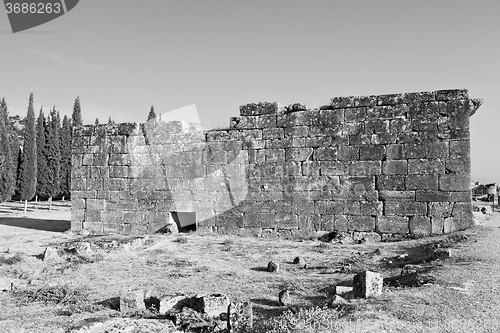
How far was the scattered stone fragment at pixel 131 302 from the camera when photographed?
16.2 feet

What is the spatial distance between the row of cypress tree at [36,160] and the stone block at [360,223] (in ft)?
74.1

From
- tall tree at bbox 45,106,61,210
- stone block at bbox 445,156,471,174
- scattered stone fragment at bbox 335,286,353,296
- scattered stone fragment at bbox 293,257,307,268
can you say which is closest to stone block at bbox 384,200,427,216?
→ stone block at bbox 445,156,471,174

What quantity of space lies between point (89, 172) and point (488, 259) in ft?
33.5

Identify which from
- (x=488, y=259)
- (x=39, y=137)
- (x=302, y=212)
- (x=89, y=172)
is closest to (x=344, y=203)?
(x=302, y=212)

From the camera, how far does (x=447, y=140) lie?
912cm

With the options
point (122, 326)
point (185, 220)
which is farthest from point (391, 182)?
point (122, 326)

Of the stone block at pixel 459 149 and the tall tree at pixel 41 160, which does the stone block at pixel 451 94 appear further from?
the tall tree at pixel 41 160

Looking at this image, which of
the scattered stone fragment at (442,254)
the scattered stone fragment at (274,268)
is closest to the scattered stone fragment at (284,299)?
the scattered stone fragment at (274,268)

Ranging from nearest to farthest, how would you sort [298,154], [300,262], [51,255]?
[300,262]
[51,255]
[298,154]

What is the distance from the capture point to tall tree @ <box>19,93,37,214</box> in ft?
88.8

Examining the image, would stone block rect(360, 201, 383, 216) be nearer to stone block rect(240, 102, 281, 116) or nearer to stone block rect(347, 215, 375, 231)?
stone block rect(347, 215, 375, 231)

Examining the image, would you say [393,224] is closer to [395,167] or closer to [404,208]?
[404,208]

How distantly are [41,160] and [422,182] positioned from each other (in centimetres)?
2817

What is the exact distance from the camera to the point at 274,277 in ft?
22.2
